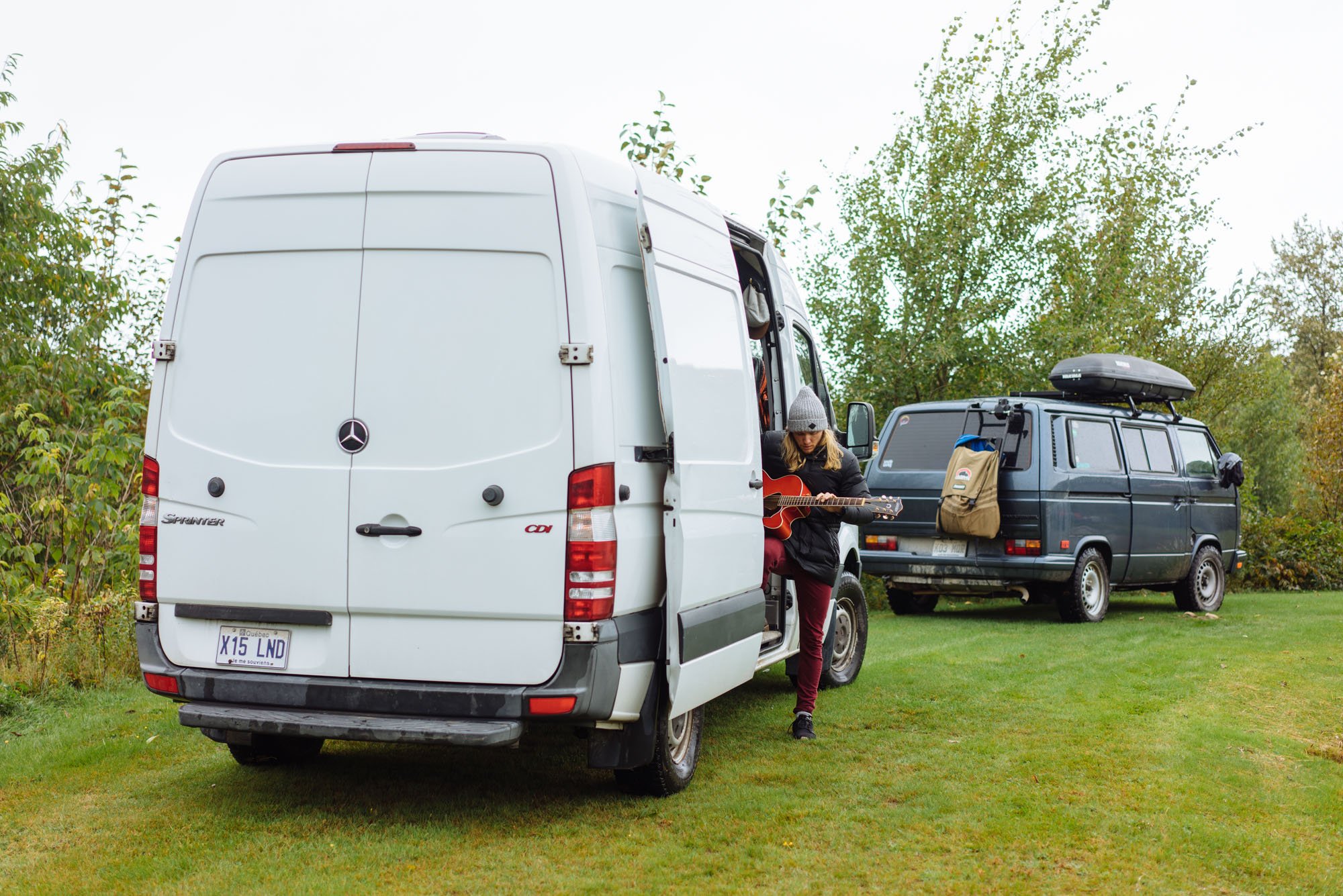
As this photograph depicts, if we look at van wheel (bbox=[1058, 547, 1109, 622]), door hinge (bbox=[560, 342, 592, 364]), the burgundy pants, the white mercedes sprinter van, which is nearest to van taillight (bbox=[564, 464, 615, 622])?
the white mercedes sprinter van

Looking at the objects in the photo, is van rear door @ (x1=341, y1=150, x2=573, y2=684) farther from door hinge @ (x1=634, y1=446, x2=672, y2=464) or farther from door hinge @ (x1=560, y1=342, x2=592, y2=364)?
door hinge @ (x1=634, y1=446, x2=672, y2=464)

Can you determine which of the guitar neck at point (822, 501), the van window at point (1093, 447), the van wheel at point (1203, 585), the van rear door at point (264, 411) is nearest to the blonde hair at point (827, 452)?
the guitar neck at point (822, 501)

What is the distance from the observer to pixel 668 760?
18.6 feet

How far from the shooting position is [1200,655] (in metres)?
10.3

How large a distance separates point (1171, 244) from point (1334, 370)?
7289mm

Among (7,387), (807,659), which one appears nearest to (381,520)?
(807,659)

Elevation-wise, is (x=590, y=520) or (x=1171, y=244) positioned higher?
(x=1171, y=244)

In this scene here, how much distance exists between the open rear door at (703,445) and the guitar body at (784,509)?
45cm

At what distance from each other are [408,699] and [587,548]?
937mm

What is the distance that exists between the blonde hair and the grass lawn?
153cm

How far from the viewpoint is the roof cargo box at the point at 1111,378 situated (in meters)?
13.4

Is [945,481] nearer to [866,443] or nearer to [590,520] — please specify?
[866,443]

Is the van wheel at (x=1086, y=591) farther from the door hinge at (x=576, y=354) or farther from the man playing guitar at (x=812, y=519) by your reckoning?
the door hinge at (x=576, y=354)

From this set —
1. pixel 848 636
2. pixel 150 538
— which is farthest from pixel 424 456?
pixel 848 636
